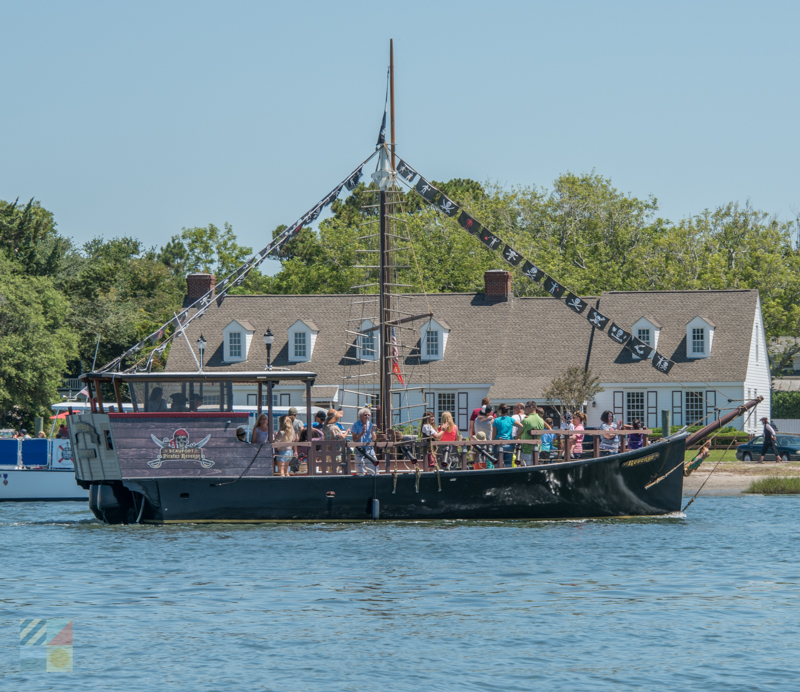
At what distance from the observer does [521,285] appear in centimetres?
6831

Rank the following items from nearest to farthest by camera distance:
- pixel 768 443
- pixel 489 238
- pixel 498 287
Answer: pixel 489 238 → pixel 768 443 → pixel 498 287

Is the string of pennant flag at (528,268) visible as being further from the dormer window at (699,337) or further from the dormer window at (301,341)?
the dormer window at (301,341)

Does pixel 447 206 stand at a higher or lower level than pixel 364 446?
higher

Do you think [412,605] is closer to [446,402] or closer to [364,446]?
[364,446]

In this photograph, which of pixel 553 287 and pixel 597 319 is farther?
pixel 553 287

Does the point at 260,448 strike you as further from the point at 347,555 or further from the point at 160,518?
the point at 347,555

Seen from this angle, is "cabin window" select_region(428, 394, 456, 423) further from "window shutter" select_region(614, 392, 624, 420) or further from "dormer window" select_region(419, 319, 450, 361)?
"window shutter" select_region(614, 392, 624, 420)

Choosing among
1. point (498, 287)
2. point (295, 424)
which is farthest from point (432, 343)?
point (295, 424)

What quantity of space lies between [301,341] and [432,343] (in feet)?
19.6

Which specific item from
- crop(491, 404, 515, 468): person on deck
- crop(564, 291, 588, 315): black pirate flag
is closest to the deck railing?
crop(491, 404, 515, 468): person on deck

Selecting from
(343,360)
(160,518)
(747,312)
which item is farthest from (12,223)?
(160,518)

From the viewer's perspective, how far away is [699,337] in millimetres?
54938

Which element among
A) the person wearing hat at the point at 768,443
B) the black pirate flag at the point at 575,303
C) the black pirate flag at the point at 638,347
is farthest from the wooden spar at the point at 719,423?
the person wearing hat at the point at 768,443

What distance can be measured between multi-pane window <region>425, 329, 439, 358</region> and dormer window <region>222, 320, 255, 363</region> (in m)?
8.08
